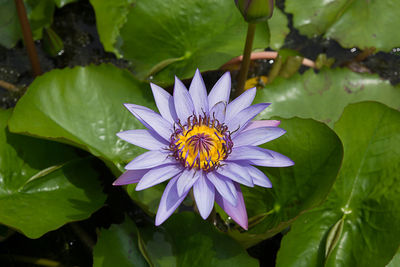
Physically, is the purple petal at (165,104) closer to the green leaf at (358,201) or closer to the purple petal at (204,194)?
the purple petal at (204,194)

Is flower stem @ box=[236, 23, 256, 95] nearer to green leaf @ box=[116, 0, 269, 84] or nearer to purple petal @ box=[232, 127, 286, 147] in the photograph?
green leaf @ box=[116, 0, 269, 84]

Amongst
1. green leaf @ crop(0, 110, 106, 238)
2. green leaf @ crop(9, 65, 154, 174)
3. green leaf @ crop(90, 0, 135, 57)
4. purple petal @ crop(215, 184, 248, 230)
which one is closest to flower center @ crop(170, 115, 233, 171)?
purple petal @ crop(215, 184, 248, 230)

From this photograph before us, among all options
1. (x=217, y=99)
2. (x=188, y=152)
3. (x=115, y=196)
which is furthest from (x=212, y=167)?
(x=115, y=196)

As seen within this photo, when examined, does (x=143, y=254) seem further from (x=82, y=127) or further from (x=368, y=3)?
(x=368, y=3)

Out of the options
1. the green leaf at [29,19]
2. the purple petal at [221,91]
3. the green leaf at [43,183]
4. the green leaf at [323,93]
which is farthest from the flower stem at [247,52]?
the green leaf at [29,19]

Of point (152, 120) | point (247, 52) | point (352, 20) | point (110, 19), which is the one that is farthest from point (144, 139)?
point (352, 20)

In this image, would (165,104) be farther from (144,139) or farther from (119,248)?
(119,248)

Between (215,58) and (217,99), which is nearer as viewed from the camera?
(217,99)
